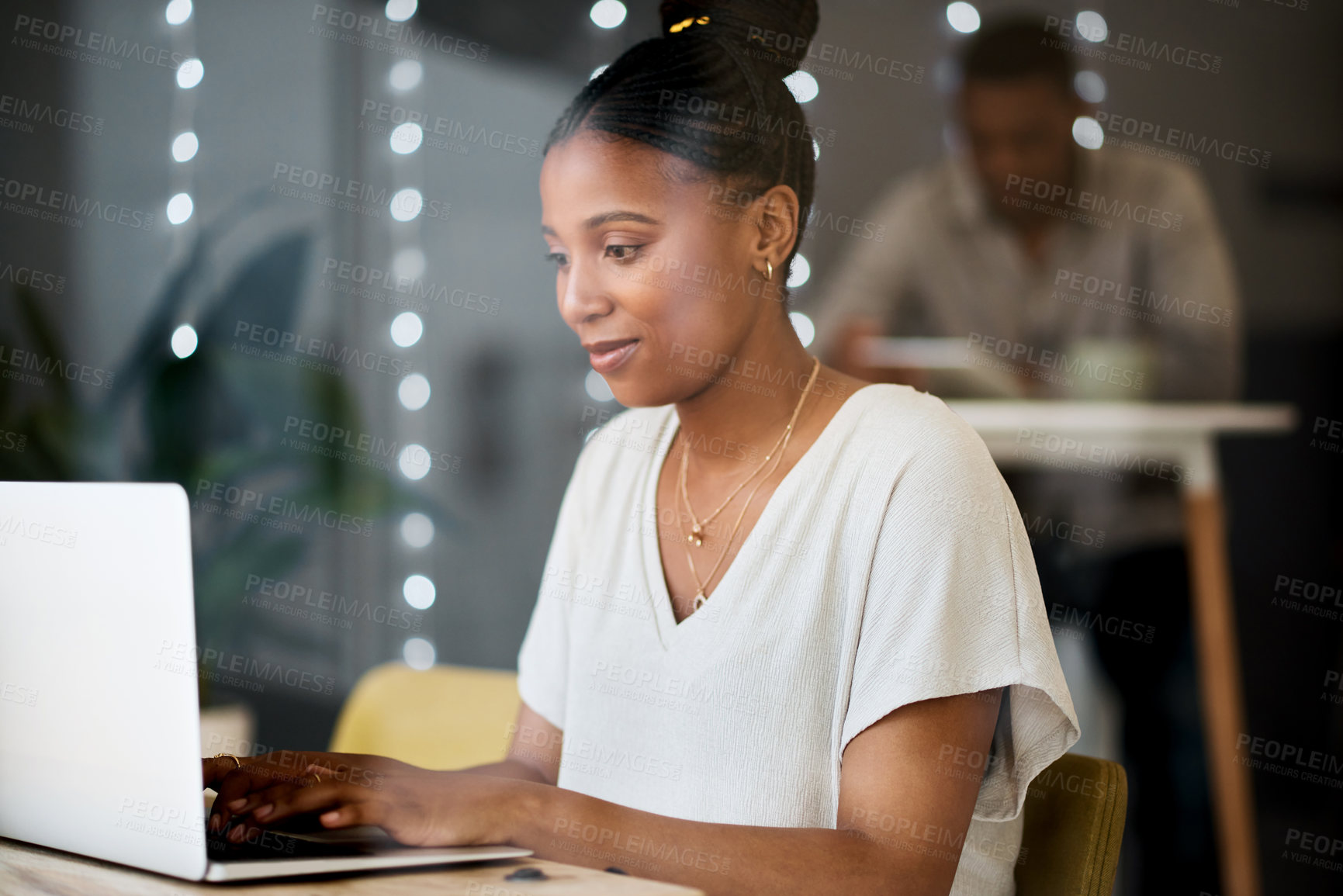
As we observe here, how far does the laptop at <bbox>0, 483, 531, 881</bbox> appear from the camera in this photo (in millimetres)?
609

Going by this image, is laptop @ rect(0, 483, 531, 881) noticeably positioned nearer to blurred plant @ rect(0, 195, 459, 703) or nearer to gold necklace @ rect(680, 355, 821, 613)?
gold necklace @ rect(680, 355, 821, 613)

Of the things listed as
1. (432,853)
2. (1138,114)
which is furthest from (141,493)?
(1138,114)

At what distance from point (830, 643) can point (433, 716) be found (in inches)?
29.1

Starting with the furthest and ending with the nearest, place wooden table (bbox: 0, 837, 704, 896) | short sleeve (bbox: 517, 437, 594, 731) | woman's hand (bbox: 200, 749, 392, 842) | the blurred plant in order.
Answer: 1. the blurred plant
2. short sleeve (bbox: 517, 437, 594, 731)
3. woman's hand (bbox: 200, 749, 392, 842)
4. wooden table (bbox: 0, 837, 704, 896)

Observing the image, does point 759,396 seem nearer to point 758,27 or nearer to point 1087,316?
point 758,27

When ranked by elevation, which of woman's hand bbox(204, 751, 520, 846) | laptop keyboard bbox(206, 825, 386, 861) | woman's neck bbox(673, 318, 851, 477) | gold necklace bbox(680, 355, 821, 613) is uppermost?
woman's neck bbox(673, 318, 851, 477)

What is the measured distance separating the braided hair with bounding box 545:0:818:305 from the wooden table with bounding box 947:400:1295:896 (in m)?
1.20

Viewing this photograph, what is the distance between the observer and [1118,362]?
7.84 feet

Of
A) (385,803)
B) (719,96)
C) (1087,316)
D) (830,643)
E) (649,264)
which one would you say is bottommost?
(385,803)

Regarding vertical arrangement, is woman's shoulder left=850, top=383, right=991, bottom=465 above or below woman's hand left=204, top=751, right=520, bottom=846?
above

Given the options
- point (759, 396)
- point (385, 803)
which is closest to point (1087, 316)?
point (759, 396)

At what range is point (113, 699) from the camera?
0.65 meters

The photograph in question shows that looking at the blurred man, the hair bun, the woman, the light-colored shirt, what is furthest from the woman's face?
the light-colored shirt

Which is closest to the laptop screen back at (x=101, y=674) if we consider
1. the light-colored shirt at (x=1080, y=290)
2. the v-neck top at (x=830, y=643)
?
the v-neck top at (x=830, y=643)
